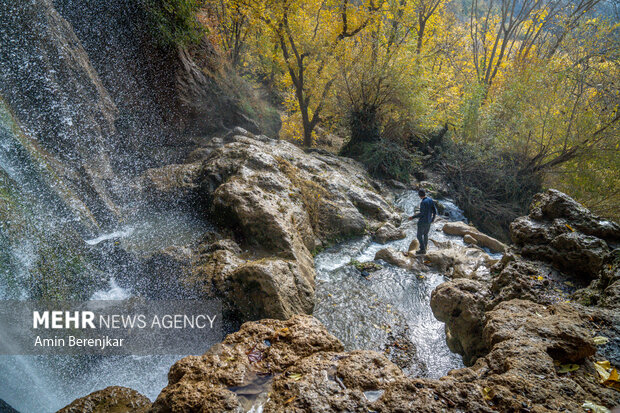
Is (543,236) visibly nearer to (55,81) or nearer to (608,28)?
(55,81)

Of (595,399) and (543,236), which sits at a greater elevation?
(543,236)

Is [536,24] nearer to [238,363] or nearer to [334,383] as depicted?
[334,383]

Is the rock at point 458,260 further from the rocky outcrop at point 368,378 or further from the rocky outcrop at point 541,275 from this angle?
the rocky outcrop at point 368,378

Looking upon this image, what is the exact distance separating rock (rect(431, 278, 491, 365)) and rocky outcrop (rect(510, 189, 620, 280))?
3.58ft

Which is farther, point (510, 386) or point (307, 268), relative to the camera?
point (307, 268)

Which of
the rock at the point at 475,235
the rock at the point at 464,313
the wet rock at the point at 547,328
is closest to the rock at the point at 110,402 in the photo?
the wet rock at the point at 547,328

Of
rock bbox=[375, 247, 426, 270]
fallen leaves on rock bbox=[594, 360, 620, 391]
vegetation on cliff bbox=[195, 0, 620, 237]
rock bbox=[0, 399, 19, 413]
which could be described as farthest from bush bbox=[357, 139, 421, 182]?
rock bbox=[0, 399, 19, 413]

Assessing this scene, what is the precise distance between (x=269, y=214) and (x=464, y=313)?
3.63 m

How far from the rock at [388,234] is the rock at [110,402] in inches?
270

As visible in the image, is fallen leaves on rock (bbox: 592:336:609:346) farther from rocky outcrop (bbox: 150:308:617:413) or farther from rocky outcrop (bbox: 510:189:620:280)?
rocky outcrop (bbox: 510:189:620:280)

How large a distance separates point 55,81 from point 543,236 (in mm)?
10241

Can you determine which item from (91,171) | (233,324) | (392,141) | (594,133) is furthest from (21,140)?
(594,133)

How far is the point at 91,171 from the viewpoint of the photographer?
7090 millimetres

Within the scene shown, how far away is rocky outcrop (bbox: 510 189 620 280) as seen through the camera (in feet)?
13.4
